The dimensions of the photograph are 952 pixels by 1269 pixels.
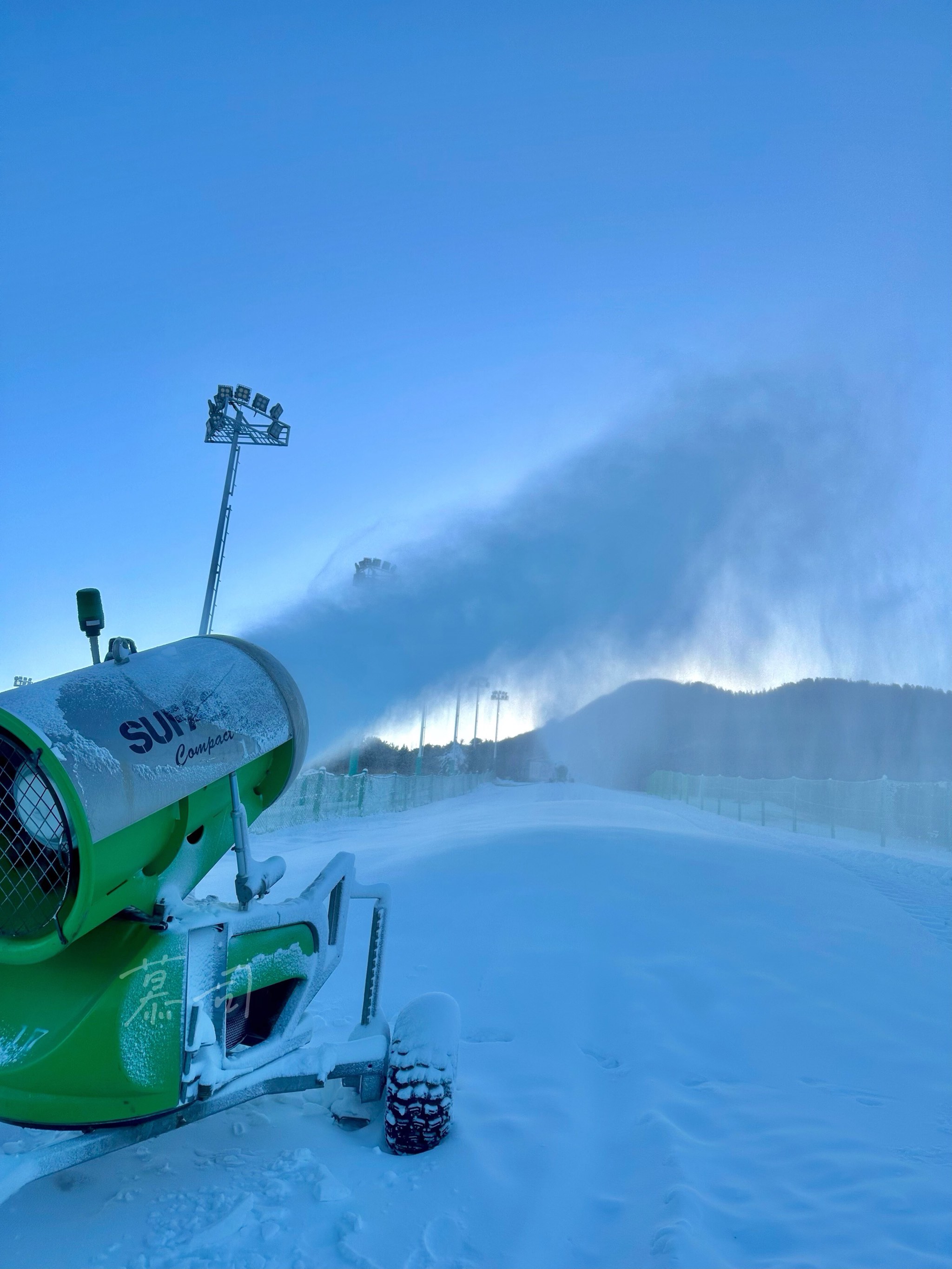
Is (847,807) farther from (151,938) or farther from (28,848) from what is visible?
(28,848)

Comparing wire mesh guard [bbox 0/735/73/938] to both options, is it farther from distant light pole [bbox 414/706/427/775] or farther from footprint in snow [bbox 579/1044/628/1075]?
distant light pole [bbox 414/706/427/775]

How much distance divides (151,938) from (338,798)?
2099 cm

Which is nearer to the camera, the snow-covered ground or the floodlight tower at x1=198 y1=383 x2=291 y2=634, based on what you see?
the snow-covered ground

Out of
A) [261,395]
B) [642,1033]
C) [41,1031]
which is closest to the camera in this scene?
[41,1031]

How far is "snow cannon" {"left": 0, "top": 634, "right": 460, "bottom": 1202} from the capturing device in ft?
9.32

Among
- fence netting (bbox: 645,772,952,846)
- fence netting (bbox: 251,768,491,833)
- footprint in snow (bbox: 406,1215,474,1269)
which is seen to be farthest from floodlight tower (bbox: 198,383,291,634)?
fence netting (bbox: 645,772,952,846)

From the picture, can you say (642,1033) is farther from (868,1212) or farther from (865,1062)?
(868,1212)

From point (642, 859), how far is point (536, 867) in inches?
55.7

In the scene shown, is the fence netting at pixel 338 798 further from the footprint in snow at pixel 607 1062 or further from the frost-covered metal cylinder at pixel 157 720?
the frost-covered metal cylinder at pixel 157 720

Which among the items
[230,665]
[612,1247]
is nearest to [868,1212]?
[612,1247]

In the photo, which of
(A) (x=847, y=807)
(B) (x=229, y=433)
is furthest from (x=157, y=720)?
(A) (x=847, y=807)

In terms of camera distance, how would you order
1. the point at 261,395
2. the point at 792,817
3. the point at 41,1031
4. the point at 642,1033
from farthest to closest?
1. the point at 792,817
2. the point at 261,395
3. the point at 642,1033
4. the point at 41,1031

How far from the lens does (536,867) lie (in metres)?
9.18

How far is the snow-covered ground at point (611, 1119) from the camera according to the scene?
119 inches
